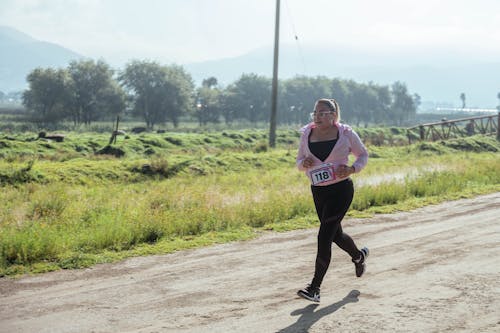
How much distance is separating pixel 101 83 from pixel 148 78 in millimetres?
10722

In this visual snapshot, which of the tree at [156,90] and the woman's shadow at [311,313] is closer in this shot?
the woman's shadow at [311,313]

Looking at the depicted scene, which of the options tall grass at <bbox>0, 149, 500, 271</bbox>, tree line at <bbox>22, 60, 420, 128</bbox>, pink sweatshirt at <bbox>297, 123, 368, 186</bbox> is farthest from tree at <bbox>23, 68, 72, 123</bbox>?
pink sweatshirt at <bbox>297, 123, 368, 186</bbox>

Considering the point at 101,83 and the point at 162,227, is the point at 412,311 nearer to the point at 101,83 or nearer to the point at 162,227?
the point at 162,227

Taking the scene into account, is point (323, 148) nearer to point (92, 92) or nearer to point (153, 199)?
point (153, 199)

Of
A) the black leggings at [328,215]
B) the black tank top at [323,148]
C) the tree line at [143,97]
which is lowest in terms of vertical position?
the black leggings at [328,215]

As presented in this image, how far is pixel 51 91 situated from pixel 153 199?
7355cm

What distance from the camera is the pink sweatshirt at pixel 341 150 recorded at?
5727mm

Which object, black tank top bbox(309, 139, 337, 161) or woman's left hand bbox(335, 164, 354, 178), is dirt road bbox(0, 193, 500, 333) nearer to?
woman's left hand bbox(335, 164, 354, 178)

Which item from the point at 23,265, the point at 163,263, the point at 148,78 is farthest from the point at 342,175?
the point at 148,78

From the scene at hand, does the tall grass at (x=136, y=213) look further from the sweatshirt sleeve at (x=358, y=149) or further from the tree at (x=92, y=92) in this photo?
the tree at (x=92, y=92)

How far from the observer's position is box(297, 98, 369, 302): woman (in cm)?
568

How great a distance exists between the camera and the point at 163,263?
24.5 ft

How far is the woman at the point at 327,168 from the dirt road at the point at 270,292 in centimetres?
54

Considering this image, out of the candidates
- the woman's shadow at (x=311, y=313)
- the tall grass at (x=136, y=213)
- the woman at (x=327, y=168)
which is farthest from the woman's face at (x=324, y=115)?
the tall grass at (x=136, y=213)
